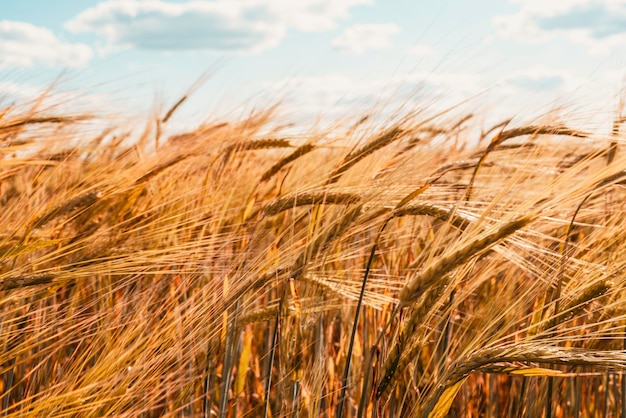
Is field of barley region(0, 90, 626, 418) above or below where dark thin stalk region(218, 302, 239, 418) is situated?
above

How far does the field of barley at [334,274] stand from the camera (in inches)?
41.8

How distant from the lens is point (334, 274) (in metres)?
1.58

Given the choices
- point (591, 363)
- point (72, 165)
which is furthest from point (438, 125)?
point (72, 165)

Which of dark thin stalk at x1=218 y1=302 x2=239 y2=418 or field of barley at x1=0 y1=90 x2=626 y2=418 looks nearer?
field of barley at x1=0 y1=90 x2=626 y2=418

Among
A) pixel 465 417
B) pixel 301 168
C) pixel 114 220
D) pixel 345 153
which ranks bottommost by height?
pixel 465 417

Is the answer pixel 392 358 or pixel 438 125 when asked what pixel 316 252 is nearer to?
pixel 392 358

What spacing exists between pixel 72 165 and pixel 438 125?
131 cm

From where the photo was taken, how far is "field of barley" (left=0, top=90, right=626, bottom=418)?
3.48 ft

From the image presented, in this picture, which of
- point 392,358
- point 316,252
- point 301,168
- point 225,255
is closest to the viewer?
point 392,358

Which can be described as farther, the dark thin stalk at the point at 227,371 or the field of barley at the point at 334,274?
the dark thin stalk at the point at 227,371

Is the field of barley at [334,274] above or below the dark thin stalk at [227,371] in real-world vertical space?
above

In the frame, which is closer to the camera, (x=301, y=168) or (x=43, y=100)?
(x=43, y=100)

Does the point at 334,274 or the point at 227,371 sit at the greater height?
the point at 334,274

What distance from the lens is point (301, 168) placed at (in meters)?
2.01
